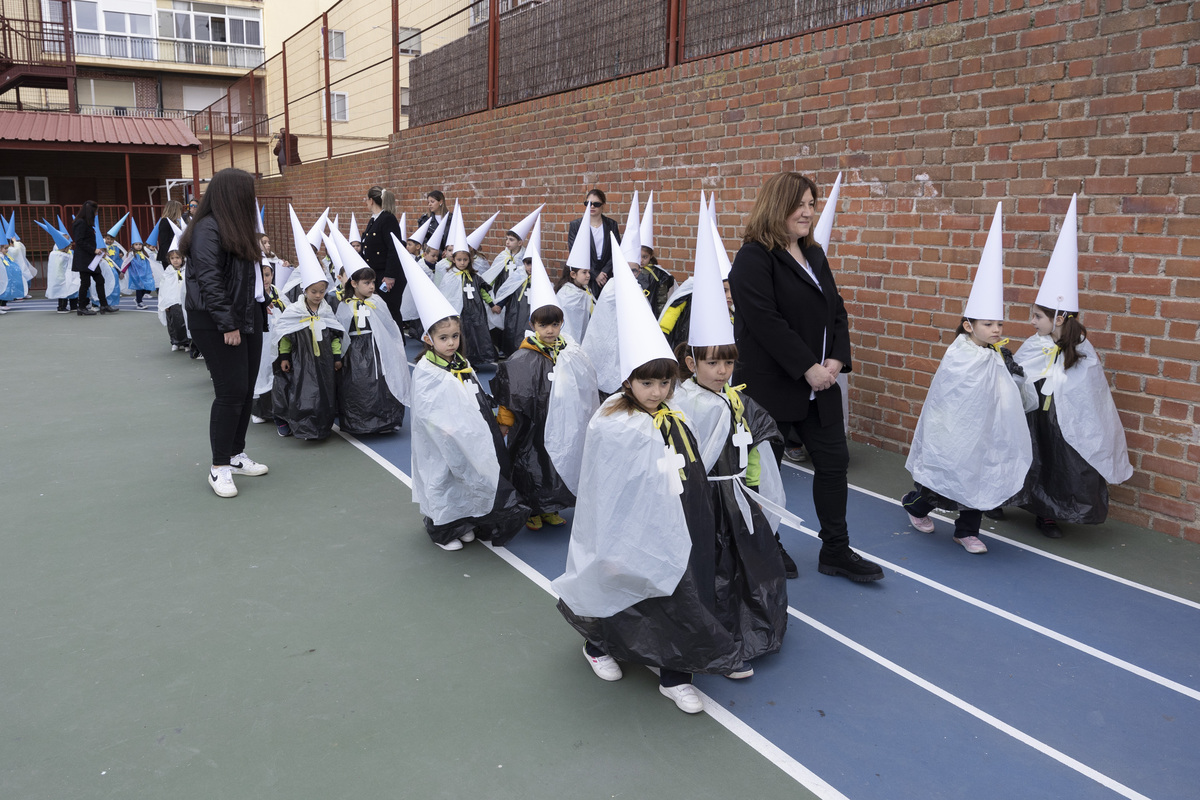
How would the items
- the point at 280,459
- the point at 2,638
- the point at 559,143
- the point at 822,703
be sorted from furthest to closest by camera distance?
the point at 559,143, the point at 280,459, the point at 2,638, the point at 822,703

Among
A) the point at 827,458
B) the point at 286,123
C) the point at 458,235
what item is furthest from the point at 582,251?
the point at 286,123

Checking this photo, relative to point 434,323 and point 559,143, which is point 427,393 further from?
point 559,143

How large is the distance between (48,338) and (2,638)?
10.3 meters

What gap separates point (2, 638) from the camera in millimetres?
3621

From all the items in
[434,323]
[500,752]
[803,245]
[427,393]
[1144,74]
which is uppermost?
[1144,74]

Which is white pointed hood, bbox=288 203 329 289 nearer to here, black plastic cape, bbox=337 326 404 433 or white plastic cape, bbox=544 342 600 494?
black plastic cape, bbox=337 326 404 433

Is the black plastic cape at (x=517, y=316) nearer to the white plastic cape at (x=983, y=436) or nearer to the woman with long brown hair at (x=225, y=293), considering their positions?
the woman with long brown hair at (x=225, y=293)

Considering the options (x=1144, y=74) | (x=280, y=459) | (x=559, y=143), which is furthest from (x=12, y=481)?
(x=1144, y=74)

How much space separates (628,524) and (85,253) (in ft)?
48.4

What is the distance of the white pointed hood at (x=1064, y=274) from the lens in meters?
4.67

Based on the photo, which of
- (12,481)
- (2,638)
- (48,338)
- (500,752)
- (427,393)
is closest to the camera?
(500,752)

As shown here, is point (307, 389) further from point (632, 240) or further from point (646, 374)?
point (646, 374)

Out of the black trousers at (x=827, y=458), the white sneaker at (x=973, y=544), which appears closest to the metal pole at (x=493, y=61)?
the black trousers at (x=827, y=458)

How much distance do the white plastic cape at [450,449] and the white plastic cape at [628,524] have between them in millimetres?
1477
